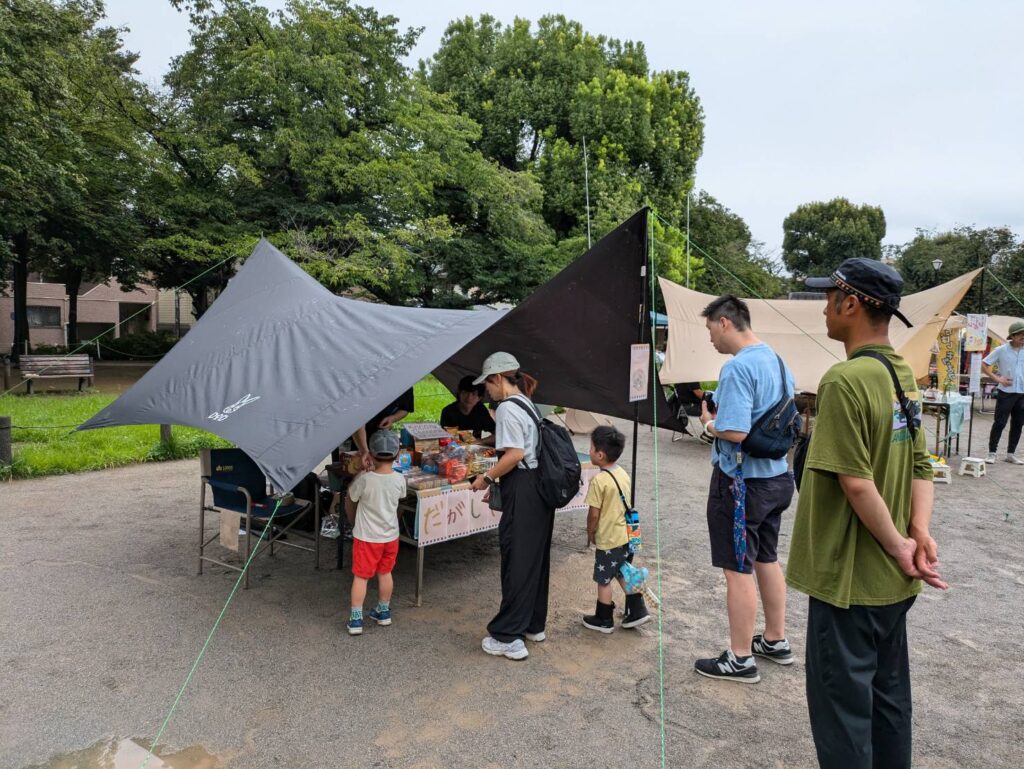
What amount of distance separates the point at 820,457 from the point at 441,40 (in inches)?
1132

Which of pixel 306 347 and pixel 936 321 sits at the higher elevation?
pixel 936 321

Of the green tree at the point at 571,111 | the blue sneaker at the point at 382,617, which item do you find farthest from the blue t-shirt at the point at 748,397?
the green tree at the point at 571,111

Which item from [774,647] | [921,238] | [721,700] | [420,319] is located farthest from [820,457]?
[921,238]

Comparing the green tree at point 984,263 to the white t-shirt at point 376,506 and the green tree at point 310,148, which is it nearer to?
the green tree at point 310,148

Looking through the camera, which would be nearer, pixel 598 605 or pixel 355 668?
pixel 355 668

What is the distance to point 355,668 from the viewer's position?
3535 mm

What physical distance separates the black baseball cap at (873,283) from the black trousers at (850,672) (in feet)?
2.80

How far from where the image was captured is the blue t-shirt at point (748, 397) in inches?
127

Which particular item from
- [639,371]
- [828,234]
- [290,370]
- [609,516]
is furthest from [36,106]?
[828,234]

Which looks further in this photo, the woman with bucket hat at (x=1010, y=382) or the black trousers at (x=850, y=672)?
the woman with bucket hat at (x=1010, y=382)

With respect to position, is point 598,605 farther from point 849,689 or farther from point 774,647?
point 849,689

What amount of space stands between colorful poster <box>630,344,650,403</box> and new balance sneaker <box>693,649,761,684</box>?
1593mm

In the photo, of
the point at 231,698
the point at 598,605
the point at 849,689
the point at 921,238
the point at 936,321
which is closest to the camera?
the point at 849,689

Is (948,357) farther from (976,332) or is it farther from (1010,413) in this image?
(1010,413)
